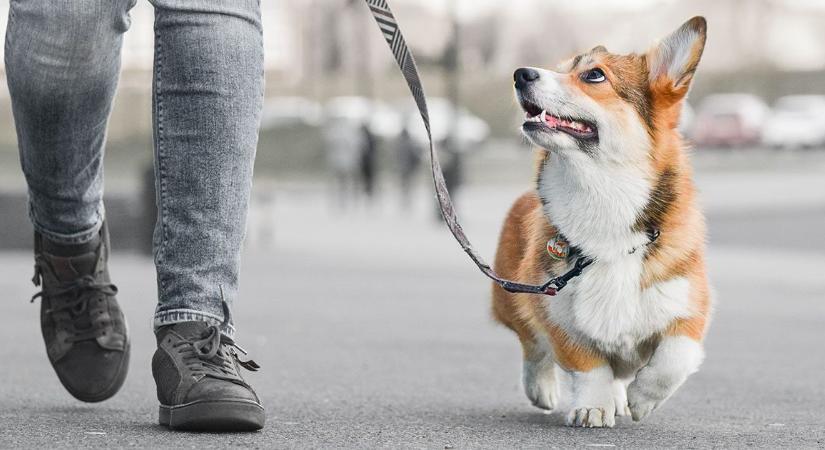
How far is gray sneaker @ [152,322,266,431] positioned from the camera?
9.79ft

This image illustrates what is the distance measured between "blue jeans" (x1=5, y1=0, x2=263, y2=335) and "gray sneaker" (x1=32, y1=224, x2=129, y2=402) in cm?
56

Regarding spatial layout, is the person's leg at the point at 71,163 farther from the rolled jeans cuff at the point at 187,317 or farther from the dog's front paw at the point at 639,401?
the dog's front paw at the point at 639,401

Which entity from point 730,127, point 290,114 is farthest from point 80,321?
point 290,114

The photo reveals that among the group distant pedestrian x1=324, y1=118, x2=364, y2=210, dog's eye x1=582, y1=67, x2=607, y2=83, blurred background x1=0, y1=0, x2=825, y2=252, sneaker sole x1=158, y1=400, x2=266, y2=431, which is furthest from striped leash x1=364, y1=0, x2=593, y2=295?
distant pedestrian x1=324, y1=118, x2=364, y2=210

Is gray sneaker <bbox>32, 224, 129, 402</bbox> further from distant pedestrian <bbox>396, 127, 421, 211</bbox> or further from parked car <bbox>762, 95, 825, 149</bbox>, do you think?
parked car <bbox>762, 95, 825, 149</bbox>

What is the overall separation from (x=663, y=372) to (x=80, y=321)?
5.03ft

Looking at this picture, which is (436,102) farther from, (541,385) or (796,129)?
(541,385)

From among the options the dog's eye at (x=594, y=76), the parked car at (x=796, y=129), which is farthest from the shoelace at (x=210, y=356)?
the parked car at (x=796, y=129)

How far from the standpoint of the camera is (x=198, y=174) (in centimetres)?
315

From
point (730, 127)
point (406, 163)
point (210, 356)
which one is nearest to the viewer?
point (210, 356)

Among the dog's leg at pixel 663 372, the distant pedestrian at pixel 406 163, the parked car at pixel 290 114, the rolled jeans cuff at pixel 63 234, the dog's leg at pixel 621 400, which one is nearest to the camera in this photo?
the dog's leg at pixel 663 372

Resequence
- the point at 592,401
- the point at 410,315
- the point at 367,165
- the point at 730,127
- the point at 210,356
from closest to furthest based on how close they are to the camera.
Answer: the point at 210,356 → the point at 592,401 → the point at 410,315 → the point at 367,165 → the point at 730,127

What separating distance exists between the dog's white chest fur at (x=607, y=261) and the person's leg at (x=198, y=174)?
2.96 ft

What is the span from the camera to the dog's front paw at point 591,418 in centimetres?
A: 347
